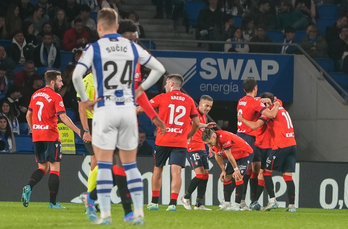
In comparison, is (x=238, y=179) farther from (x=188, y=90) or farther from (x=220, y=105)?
(x=220, y=105)

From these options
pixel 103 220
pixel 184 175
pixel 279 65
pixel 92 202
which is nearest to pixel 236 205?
pixel 184 175

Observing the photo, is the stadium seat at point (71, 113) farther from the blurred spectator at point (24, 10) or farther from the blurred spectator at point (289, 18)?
the blurred spectator at point (289, 18)

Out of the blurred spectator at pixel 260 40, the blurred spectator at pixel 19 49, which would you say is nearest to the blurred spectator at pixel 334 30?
the blurred spectator at pixel 260 40

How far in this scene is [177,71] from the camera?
1695cm

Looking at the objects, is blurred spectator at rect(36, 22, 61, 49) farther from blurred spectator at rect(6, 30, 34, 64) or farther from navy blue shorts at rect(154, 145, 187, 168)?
navy blue shorts at rect(154, 145, 187, 168)

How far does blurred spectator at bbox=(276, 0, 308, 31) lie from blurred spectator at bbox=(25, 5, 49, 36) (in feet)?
20.7

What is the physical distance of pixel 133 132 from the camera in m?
6.59

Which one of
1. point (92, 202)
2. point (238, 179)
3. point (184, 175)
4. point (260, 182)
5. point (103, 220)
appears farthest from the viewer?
point (184, 175)

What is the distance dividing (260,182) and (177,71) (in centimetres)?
509

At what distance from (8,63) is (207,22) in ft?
17.0

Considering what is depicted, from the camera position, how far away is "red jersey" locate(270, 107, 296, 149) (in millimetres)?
12023

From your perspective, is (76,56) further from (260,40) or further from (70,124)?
(70,124)

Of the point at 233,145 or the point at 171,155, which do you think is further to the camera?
the point at 233,145

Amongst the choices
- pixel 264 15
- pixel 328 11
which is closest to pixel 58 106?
pixel 264 15
